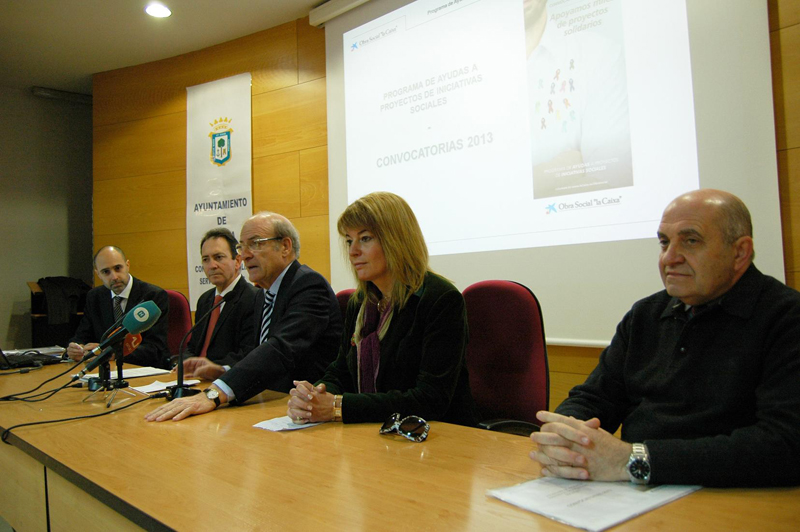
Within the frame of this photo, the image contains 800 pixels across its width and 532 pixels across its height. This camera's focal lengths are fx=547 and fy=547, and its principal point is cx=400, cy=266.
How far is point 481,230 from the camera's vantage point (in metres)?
3.18

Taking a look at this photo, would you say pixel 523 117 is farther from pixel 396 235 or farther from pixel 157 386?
pixel 157 386

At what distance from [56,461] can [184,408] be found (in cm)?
42

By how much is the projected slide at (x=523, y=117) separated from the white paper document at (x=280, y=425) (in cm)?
186

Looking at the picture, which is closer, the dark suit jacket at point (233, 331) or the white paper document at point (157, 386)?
the white paper document at point (157, 386)

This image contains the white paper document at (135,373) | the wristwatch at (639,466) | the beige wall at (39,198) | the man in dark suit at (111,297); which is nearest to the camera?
the wristwatch at (639,466)

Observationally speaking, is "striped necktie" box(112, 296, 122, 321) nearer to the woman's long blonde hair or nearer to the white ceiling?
the white ceiling

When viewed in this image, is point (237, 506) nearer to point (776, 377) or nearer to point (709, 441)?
point (709, 441)

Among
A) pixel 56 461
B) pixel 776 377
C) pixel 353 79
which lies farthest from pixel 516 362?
pixel 353 79

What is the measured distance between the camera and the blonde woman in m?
Result: 1.46

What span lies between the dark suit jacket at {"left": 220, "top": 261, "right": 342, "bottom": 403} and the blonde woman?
19 centimetres

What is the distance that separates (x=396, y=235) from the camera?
5.72 ft

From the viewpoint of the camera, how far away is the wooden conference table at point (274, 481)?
32.3 inches

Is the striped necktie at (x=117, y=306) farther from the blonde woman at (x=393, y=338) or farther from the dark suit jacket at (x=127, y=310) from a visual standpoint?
the blonde woman at (x=393, y=338)

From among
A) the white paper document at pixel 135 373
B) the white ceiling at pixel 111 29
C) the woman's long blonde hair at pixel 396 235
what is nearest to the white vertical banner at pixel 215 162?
the white ceiling at pixel 111 29
